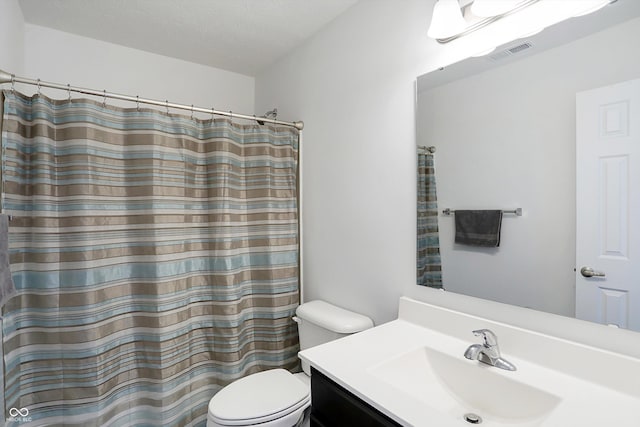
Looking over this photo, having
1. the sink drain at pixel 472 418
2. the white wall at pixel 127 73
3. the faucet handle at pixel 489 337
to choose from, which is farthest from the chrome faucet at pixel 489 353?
the white wall at pixel 127 73

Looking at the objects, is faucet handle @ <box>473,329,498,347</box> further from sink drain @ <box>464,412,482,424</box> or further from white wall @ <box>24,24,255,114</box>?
white wall @ <box>24,24,255,114</box>

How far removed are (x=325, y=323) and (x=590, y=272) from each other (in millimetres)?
1091

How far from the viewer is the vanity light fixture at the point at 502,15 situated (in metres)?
0.98

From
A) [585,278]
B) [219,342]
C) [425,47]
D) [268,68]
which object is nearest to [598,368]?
[585,278]

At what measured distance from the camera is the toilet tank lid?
1.54m

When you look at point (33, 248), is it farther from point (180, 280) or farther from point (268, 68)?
point (268, 68)

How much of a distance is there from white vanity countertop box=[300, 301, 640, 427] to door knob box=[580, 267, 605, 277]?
0.70 ft

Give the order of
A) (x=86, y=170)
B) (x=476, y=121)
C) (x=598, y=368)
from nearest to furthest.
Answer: (x=598, y=368) → (x=476, y=121) → (x=86, y=170)

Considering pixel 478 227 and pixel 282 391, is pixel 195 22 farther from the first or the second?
pixel 282 391

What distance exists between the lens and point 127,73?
2156 mm

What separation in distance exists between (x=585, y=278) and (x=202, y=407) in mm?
1869

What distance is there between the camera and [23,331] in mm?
1389

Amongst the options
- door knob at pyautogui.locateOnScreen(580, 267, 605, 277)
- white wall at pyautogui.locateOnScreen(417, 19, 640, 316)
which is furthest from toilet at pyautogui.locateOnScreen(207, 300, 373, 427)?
door knob at pyautogui.locateOnScreen(580, 267, 605, 277)

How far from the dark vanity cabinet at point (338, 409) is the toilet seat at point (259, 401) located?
0.38 m
